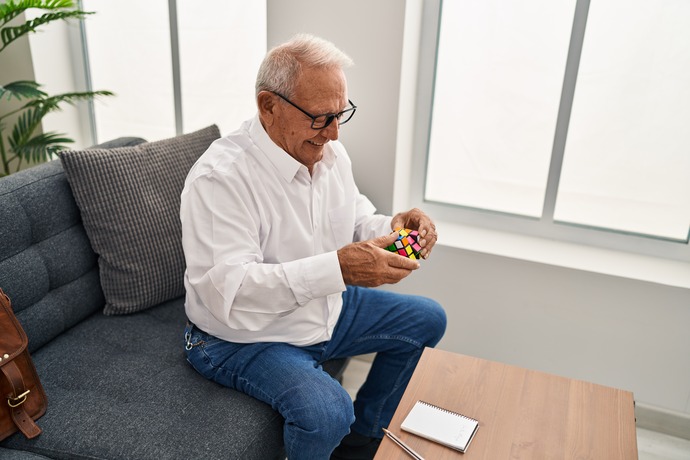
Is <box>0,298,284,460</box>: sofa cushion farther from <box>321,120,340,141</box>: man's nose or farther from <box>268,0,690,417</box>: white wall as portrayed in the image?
<box>268,0,690,417</box>: white wall

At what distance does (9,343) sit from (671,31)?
1.99 meters

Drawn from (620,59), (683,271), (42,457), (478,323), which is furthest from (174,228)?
(683,271)

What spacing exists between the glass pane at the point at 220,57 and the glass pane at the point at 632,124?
122 cm

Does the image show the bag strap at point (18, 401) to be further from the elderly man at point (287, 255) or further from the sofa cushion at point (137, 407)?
the elderly man at point (287, 255)

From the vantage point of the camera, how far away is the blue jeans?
1376 mm

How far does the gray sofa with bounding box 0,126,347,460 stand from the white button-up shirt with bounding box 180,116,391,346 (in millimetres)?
182

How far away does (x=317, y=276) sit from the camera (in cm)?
136

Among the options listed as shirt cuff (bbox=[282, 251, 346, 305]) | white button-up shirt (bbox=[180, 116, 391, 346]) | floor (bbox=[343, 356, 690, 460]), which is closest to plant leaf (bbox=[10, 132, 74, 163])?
white button-up shirt (bbox=[180, 116, 391, 346])

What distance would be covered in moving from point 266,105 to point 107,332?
0.82 metres

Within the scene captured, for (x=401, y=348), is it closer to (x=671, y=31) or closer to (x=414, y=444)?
(x=414, y=444)

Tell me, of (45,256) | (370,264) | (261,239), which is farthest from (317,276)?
(45,256)

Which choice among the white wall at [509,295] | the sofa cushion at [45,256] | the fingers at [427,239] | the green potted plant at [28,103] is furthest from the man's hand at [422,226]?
the green potted plant at [28,103]

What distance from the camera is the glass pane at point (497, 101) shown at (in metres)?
1.92

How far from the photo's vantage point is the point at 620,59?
1851 mm
